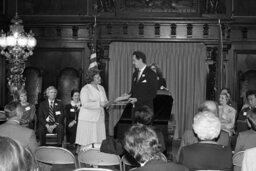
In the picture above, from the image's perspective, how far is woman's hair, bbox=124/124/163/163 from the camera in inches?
108

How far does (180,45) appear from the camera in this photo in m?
11.2

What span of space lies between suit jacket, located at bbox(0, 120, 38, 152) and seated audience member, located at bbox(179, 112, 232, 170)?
4.70ft

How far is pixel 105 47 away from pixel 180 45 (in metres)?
1.92

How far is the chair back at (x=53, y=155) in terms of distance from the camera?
13.9ft

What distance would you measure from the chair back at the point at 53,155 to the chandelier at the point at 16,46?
5603 mm

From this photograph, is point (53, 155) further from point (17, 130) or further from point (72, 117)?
point (72, 117)

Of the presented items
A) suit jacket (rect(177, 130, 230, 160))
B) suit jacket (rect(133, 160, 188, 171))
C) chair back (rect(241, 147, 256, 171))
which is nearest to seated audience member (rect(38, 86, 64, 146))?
suit jacket (rect(177, 130, 230, 160))

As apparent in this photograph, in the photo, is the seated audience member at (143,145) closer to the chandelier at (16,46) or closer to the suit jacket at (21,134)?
the suit jacket at (21,134)

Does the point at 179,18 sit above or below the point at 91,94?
above

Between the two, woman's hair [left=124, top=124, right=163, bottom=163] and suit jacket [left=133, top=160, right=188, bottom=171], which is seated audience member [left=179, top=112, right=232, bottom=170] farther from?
suit jacket [left=133, top=160, right=188, bottom=171]

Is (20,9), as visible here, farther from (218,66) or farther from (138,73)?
(138,73)

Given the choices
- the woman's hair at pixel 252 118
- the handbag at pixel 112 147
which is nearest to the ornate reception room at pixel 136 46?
the woman's hair at pixel 252 118

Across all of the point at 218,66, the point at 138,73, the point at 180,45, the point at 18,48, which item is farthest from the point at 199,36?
the point at 138,73

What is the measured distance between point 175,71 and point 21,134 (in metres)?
7.65
